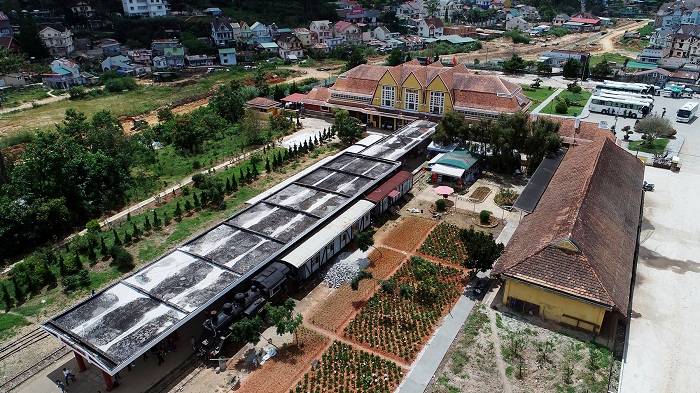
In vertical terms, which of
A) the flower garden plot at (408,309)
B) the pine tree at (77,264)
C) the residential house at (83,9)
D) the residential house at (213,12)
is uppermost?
the residential house at (83,9)

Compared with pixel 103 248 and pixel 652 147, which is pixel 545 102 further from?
pixel 103 248

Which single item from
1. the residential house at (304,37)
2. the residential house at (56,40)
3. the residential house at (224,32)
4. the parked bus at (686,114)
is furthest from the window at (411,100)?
the residential house at (56,40)

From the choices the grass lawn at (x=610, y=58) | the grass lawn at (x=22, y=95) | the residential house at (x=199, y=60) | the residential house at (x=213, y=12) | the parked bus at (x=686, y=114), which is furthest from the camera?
the residential house at (x=213, y=12)

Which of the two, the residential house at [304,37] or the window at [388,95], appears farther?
the residential house at [304,37]

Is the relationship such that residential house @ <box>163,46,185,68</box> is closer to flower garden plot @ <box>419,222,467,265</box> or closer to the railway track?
the railway track

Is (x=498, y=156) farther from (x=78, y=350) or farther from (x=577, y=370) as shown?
(x=78, y=350)

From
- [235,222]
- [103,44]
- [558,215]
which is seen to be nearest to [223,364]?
[235,222]

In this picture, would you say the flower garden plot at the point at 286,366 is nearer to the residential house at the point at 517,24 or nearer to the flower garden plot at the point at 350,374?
the flower garden plot at the point at 350,374
